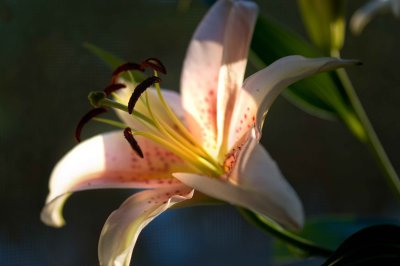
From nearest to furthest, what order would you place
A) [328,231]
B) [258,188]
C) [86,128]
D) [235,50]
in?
[258,188] < [235,50] < [328,231] < [86,128]

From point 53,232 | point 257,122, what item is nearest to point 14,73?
point 53,232

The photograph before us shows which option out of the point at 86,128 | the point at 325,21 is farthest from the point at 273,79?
the point at 86,128

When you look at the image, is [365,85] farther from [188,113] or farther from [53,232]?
[188,113]

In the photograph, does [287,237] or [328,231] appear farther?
[328,231]

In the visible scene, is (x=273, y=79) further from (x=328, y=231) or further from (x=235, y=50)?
(x=328, y=231)

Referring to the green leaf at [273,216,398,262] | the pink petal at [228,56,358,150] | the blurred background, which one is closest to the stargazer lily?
the pink petal at [228,56,358,150]

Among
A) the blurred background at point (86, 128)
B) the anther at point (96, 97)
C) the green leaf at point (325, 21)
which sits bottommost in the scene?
the blurred background at point (86, 128)

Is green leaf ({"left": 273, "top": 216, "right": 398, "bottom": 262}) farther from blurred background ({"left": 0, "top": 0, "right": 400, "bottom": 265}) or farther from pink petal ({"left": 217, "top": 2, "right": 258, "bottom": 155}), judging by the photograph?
blurred background ({"left": 0, "top": 0, "right": 400, "bottom": 265})

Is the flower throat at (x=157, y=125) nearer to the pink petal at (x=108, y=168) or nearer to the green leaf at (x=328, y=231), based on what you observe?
the pink petal at (x=108, y=168)

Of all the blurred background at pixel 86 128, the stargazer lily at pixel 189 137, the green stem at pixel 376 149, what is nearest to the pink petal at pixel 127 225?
the stargazer lily at pixel 189 137
